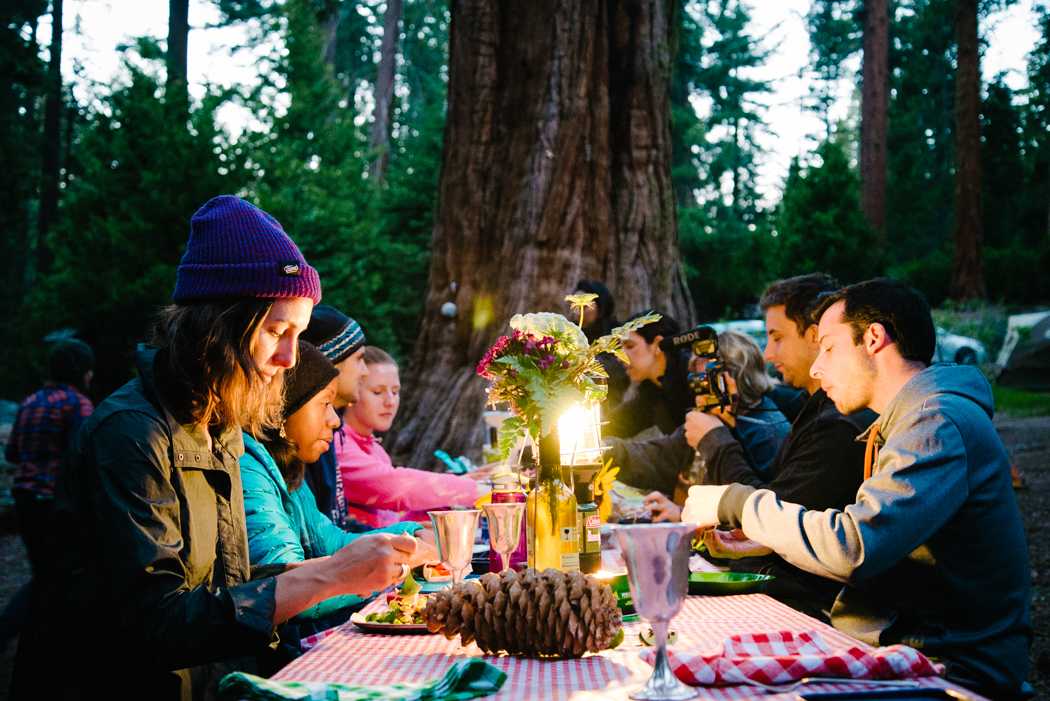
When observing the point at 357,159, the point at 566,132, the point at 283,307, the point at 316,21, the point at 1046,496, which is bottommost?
the point at 1046,496

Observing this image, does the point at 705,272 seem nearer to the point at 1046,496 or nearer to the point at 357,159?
the point at 357,159

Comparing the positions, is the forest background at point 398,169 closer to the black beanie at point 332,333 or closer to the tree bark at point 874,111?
the tree bark at point 874,111

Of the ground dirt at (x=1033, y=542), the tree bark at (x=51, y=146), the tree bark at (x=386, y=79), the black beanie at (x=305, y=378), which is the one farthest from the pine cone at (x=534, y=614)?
the tree bark at (x=386, y=79)

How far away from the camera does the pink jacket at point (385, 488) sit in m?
4.56

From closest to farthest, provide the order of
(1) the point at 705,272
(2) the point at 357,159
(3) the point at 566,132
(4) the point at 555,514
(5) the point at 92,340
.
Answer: (4) the point at 555,514 → (3) the point at 566,132 → (5) the point at 92,340 → (2) the point at 357,159 → (1) the point at 705,272

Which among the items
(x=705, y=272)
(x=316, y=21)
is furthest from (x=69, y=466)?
(x=705, y=272)

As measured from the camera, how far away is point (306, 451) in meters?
3.44

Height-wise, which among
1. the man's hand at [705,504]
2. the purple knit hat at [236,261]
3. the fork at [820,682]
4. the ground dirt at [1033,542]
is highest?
the purple knit hat at [236,261]

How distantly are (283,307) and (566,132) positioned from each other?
5802mm

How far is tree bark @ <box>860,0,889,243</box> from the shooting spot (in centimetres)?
2266

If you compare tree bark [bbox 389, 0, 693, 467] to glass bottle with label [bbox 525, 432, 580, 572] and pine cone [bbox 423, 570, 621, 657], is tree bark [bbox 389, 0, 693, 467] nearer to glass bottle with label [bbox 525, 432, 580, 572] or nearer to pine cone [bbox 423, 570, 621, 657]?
glass bottle with label [bbox 525, 432, 580, 572]

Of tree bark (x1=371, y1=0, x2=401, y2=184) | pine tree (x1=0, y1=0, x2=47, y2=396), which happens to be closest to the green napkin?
pine tree (x1=0, y1=0, x2=47, y2=396)

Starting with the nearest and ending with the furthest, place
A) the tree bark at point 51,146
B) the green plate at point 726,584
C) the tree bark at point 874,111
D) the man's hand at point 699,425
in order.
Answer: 1. the green plate at point 726,584
2. the man's hand at point 699,425
3. the tree bark at point 874,111
4. the tree bark at point 51,146

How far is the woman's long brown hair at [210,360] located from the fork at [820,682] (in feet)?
4.00
